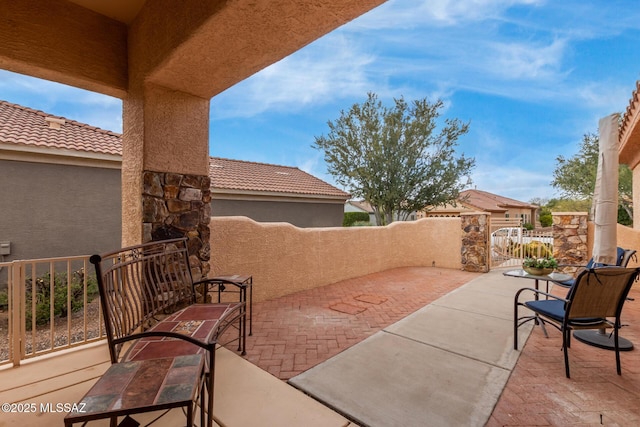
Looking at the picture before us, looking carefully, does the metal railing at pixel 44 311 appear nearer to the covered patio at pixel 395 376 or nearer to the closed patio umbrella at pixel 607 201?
the covered patio at pixel 395 376

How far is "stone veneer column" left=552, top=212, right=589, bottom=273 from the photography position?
6.18m

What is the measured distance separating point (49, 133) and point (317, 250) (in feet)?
22.1

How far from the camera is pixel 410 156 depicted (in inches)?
491

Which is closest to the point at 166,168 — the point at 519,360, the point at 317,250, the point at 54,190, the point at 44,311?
the point at 317,250

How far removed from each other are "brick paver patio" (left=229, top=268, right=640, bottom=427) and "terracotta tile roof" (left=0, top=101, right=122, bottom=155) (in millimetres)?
5512

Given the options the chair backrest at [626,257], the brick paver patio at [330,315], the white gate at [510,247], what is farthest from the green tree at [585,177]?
the chair backrest at [626,257]

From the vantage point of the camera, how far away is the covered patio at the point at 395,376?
1.96 metres

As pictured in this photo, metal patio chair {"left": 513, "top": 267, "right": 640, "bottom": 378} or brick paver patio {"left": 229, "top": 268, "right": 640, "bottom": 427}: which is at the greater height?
metal patio chair {"left": 513, "top": 267, "right": 640, "bottom": 378}

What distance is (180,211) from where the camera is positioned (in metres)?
3.20

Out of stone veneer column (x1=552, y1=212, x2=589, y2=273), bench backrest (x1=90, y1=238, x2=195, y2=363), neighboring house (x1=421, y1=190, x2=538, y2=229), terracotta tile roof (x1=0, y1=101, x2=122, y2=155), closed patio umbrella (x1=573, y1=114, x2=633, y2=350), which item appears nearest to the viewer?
bench backrest (x1=90, y1=238, x2=195, y2=363)

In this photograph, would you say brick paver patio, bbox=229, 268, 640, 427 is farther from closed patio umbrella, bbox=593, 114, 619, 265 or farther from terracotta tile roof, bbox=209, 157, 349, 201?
terracotta tile roof, bbox=209, 157, 349, 201

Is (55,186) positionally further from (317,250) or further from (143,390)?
(143,390)

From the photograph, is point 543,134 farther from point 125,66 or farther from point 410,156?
point 125,66

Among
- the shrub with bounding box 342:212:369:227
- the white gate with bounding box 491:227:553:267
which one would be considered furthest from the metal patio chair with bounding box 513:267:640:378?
the shrub with bounding box 342:212:369:227
